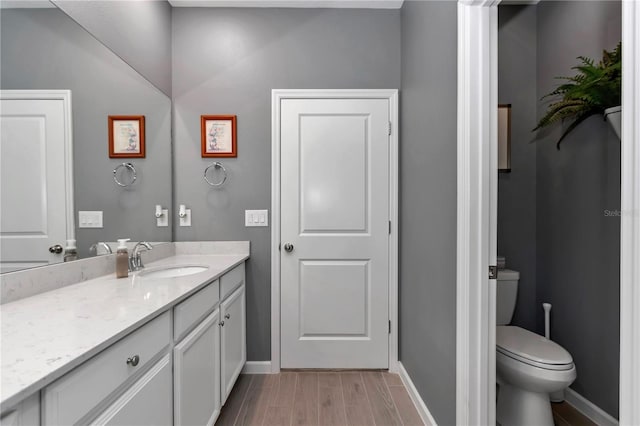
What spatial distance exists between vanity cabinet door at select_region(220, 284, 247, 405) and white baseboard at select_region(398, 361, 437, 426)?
1.12 m

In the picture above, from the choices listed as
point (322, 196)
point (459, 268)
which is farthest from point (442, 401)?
point (322, 196)

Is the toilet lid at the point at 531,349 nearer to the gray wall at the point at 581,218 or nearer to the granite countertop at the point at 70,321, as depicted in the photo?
the gray wall at the point at 581,218

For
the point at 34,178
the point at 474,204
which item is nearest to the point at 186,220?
the point at 34,178

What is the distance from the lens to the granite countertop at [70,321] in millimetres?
589

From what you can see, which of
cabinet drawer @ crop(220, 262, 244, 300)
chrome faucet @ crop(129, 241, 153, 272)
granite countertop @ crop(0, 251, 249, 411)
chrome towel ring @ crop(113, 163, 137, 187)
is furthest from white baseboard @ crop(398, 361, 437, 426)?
chrome towel ring @ crop(113, 163, 137, 187)

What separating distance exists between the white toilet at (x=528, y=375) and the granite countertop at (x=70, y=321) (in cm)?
158

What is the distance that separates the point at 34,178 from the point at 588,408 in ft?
9.87

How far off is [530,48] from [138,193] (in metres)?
2.84

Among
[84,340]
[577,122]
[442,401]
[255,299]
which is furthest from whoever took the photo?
[255,299]

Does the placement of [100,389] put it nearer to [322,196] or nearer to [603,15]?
[322,196]

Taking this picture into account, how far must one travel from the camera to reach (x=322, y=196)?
219cm

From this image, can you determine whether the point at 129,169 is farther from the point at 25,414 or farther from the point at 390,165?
the point at 390,165

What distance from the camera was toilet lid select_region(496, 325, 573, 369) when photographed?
1.42 meters

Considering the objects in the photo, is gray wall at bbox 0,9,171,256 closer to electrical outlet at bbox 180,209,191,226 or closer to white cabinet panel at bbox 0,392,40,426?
electrical outlet at bbox 180,209,191,226
